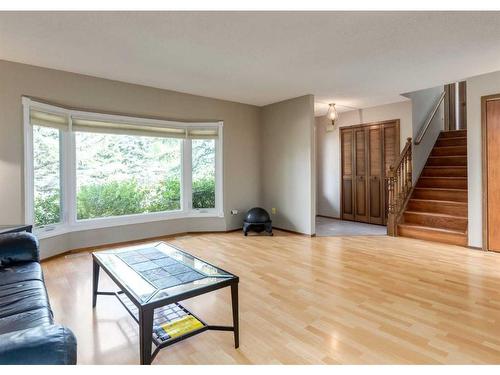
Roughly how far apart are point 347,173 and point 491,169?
2946 mm

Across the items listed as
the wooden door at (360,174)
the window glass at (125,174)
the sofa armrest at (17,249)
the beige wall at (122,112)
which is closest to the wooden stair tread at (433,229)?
the wooden door at (360,174)

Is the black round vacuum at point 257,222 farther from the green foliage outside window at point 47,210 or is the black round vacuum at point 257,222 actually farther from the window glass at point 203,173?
the green foliage outside window at point 47,210

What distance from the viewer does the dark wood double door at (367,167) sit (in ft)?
19.8

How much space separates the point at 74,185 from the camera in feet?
13.3

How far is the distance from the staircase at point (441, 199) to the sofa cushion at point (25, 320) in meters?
5.11

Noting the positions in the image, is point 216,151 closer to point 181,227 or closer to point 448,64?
point 181,227

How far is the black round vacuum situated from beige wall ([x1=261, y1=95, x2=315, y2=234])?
1.69 ft

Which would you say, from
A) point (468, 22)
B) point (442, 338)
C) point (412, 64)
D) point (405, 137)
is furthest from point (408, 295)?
point (405, 137)

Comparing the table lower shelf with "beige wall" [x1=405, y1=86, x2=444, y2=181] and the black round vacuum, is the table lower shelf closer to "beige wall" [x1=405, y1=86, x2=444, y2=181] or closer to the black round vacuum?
the black round vacuum

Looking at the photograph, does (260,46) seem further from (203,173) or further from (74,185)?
(74,185)

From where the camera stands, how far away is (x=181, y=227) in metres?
5.16

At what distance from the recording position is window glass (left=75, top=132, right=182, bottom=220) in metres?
4.20

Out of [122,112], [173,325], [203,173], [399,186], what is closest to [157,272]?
[173,325]

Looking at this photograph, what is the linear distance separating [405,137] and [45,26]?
589 cm
